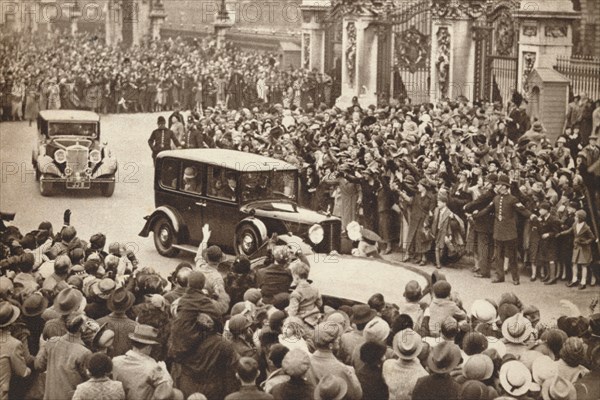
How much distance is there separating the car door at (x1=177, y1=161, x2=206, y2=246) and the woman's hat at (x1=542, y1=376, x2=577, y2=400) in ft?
24.3

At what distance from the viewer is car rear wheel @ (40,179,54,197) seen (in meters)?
14.5

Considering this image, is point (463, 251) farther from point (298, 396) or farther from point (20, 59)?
point (20, 59)

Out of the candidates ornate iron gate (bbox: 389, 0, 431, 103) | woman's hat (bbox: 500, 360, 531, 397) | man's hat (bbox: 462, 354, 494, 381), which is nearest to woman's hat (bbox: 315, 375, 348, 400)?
man's hat (bbox: 462, 354, 494, 381)

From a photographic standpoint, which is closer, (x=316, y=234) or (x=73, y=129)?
(x=316, y=234)

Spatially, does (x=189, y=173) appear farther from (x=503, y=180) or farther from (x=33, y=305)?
(x=33, y=305)

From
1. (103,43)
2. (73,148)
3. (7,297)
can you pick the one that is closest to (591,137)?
(73,148)

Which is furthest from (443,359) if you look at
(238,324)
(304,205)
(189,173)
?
(304,205)

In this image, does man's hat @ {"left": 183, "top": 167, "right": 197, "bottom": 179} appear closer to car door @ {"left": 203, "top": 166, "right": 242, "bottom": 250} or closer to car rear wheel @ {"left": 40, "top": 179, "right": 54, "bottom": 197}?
car door @ {"left": 203, "top": 166, "right": 242, "bottom": 250}

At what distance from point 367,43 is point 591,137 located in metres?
7.19

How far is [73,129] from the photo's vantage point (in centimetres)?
1689

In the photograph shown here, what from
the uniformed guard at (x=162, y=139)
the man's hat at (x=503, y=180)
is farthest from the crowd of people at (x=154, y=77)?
the man's hat at (x=503, y=180)

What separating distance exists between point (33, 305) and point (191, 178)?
19.2ft

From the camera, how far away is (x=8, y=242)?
10.2 metres

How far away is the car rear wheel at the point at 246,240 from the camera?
1264 cm
